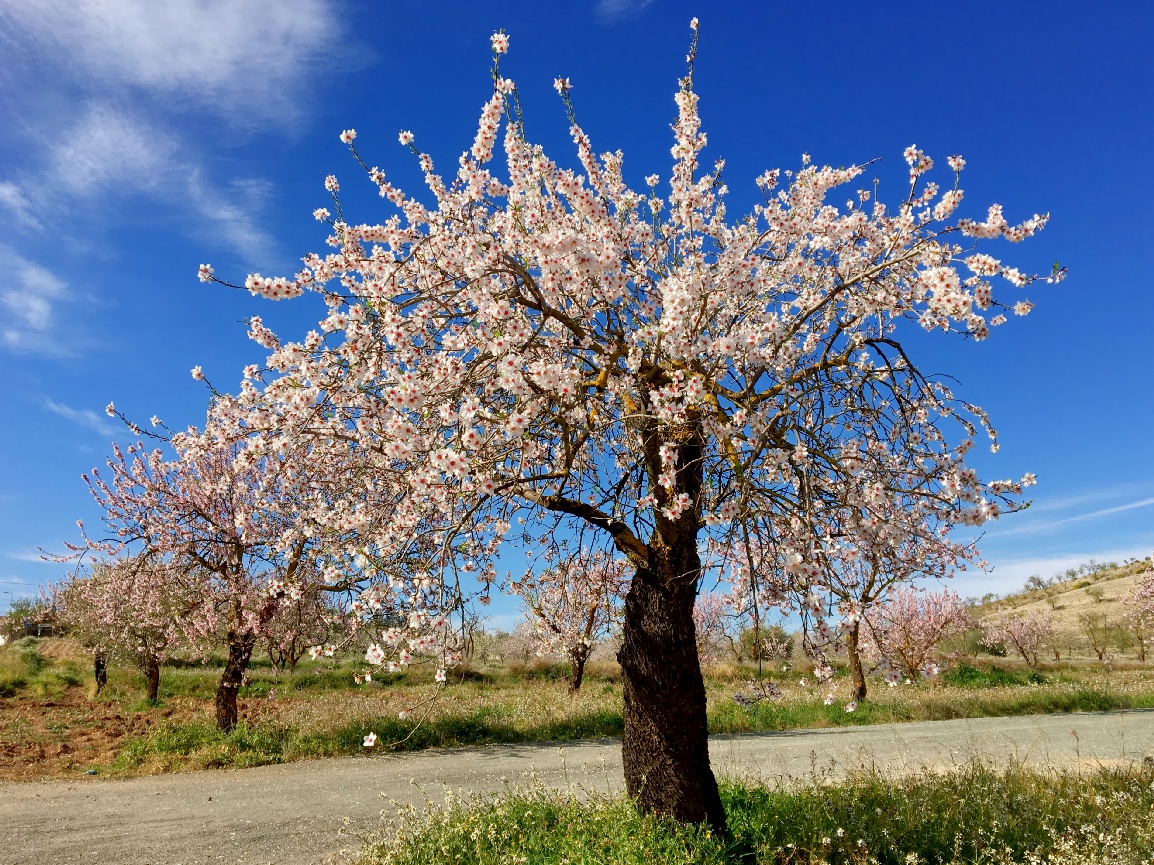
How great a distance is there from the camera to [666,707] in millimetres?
6180

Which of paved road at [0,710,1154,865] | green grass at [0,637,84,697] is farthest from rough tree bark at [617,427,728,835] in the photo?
green grass at [0,637,84,697]

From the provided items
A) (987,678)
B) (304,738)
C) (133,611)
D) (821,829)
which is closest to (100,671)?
(133,611)

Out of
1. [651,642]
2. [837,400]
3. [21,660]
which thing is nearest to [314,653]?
[651,642]

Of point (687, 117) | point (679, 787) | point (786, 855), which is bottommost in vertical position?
point (786, 855)

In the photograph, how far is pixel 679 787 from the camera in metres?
6.02

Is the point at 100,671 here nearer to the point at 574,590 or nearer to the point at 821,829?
the point at 574,590

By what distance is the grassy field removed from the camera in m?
12.8

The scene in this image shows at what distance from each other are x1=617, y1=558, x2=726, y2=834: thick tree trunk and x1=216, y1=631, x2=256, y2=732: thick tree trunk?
399 inches

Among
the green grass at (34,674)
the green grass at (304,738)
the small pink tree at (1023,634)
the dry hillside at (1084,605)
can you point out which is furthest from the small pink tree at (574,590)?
the small pink tree at (1023,634)

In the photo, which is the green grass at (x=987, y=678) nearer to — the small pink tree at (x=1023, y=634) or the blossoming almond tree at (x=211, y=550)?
the small pink tree at (x=1023, y=634)

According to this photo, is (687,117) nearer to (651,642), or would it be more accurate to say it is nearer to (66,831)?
(651,642)

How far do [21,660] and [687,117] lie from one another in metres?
32.1

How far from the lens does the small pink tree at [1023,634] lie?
116 ft

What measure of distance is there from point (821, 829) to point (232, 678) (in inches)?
462
